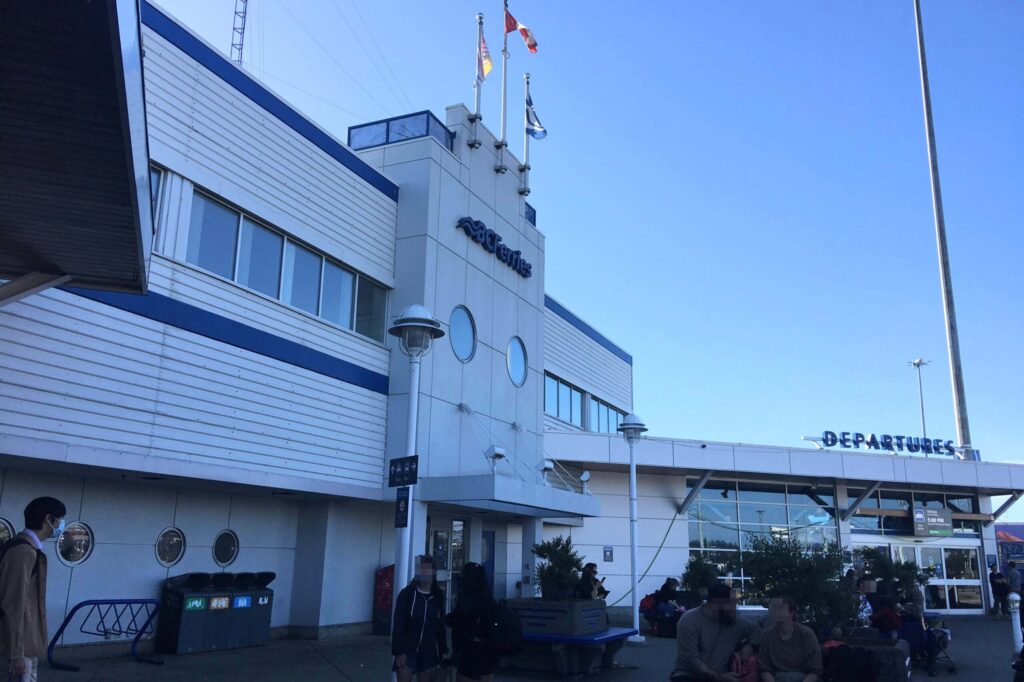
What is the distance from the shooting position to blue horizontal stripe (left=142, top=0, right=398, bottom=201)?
1273 centimetres

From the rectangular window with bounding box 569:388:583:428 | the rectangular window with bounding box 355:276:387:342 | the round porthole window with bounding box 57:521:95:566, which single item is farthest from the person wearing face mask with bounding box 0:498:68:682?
the rectangular window with bounding box 569:388:583:428

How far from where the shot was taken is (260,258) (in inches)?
584

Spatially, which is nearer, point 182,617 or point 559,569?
point 182,617

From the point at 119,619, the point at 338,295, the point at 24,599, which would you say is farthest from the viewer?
the point at 338,295

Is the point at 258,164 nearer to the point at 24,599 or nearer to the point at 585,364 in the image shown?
the point at 24,599

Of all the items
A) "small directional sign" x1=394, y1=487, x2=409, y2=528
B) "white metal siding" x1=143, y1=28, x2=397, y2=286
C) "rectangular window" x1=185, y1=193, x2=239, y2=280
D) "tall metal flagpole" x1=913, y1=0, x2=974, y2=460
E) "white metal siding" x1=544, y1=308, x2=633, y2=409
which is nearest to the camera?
"small directional sign" x1=394, y1=487, x2=409, y2=528

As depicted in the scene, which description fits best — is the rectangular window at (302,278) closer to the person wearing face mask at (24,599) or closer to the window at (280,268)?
the window at (280,268)

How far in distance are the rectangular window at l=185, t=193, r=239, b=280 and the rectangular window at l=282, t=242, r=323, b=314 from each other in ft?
4.43

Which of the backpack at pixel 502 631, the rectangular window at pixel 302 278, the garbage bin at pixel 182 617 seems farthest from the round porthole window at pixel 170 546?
the backpack at pixel 502 631

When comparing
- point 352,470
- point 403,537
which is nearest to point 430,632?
point 403,537

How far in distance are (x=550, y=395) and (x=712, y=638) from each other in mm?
20869

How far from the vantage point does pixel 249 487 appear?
14.2 m

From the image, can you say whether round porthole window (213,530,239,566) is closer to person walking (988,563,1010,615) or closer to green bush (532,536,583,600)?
green bush (532,536,583,600)

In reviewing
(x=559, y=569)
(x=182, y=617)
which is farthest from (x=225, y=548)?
(x=559, y=569)
